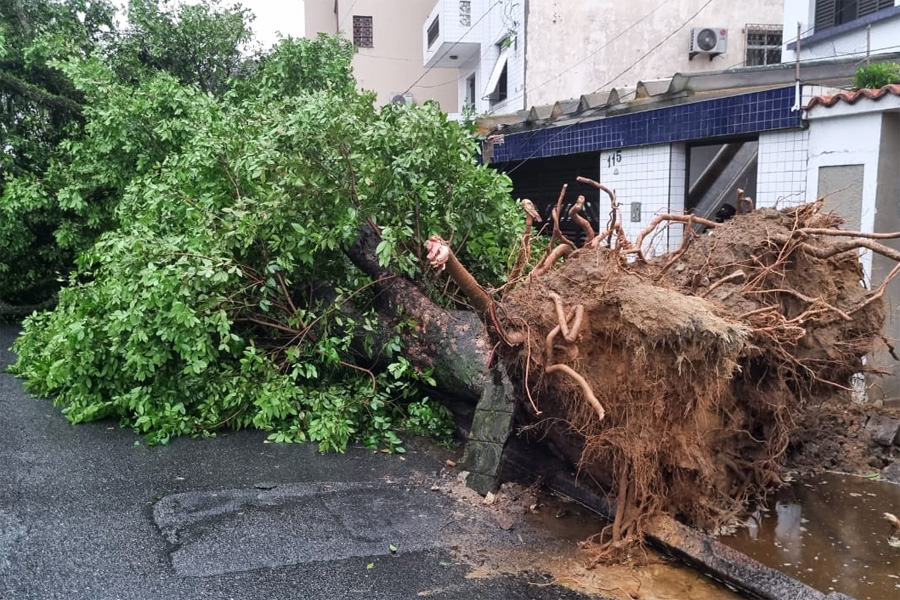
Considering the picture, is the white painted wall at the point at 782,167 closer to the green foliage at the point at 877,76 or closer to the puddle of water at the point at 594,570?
the green foliage at the point at 877,76

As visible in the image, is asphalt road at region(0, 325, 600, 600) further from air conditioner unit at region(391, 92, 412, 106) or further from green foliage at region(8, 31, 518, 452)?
air conditioner unit at region(391, 92, 412, 106)

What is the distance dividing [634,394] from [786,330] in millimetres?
1184

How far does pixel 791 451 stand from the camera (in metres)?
5.81

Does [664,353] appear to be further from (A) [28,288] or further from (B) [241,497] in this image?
(A) [28,288]

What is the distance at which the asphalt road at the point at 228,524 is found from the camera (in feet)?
12.4

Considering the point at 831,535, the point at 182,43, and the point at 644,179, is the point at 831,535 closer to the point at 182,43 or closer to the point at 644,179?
the point at 644,179

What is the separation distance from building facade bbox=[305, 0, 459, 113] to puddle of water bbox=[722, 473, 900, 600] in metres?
24.6

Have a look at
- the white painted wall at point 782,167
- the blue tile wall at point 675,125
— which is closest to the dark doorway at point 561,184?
the blue tile wall at point 675,125

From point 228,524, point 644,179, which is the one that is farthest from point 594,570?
point 644,179

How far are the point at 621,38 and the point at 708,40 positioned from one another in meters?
1.79

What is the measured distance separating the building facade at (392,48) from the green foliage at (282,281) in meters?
22.5

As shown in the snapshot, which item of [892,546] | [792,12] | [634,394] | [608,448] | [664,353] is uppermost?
[792,12]

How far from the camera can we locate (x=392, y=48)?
96.5 feet

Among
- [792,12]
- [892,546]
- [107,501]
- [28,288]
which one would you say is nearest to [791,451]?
[892,546]
